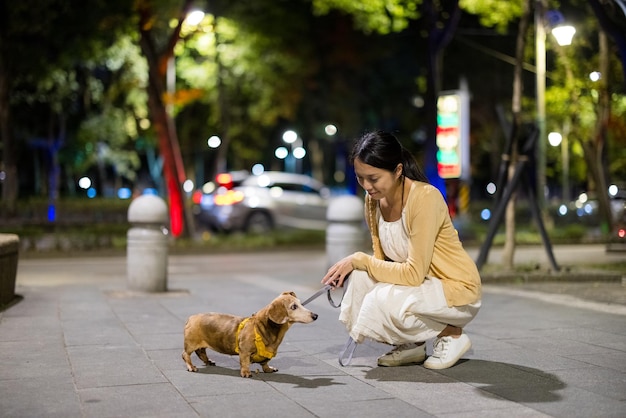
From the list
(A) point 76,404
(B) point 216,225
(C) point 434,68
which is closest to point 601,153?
(C) point 434,68

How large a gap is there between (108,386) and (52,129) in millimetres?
39067

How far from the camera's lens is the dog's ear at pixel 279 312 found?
20.5 ft

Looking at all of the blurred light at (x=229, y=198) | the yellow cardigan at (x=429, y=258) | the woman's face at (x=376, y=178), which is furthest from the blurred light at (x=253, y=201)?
the woman's face at (x=376, y=178)

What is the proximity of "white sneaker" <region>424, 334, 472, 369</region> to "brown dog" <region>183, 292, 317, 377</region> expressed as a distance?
1132mm

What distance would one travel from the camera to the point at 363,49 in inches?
1736

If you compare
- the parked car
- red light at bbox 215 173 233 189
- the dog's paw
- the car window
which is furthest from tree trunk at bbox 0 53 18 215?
the dog's paw

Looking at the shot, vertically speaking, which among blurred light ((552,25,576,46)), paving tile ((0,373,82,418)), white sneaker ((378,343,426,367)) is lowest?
paving tile ((0,373,82,418))

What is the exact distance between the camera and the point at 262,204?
2845 centimetres

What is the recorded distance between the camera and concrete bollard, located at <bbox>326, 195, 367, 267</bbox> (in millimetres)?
12836

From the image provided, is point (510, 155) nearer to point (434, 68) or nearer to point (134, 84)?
point (434, 68)

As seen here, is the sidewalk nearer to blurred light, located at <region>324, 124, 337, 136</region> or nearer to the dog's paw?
the dog's paw

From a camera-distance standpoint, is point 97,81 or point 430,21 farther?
point 97,81

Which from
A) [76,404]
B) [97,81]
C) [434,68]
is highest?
[97,81]

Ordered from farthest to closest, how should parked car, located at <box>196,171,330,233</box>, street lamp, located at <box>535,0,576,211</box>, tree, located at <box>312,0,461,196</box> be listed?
parked car, located at <box>196,171,330,233</box> → tree, located at <box>312,0,461,196</box> → street lamp, located at <box>535,0,576,211</box>
